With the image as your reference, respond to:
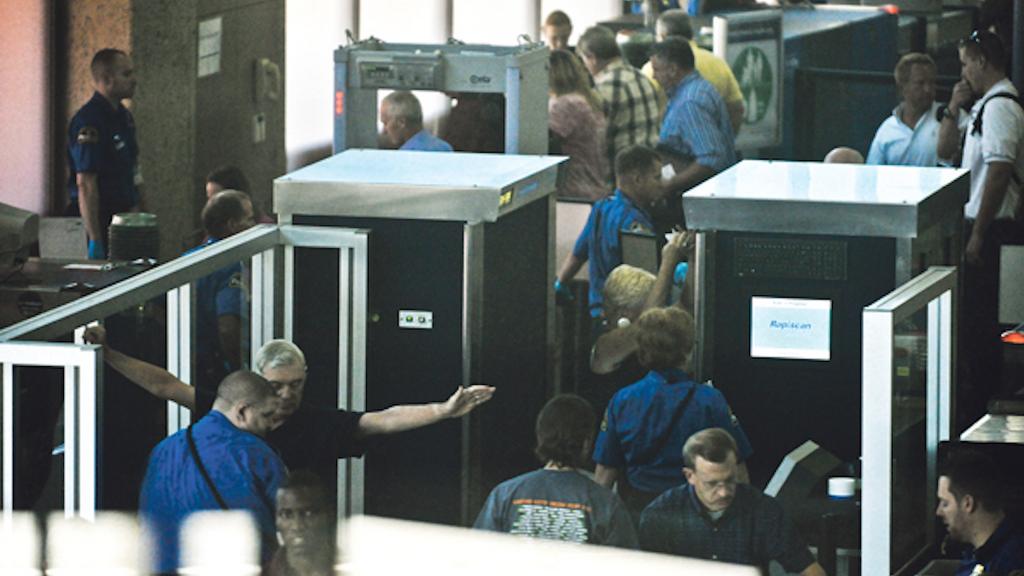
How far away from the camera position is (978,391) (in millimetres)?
9172

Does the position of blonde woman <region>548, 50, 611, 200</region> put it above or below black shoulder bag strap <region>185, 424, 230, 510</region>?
above

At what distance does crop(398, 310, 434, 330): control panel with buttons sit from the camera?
276 inches

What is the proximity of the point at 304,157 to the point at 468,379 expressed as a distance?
315 inches

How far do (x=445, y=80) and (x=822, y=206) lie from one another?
266 centimetres

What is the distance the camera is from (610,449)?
662cm

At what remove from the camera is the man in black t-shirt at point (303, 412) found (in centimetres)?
653

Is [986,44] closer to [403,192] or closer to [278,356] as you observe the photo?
[403,192]

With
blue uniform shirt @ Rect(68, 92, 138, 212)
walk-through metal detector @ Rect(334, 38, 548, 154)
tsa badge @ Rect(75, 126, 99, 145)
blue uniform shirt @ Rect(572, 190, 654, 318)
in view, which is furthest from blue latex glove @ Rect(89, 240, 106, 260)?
blue uniform shirt @ Rect(572, 190, 654, 318)

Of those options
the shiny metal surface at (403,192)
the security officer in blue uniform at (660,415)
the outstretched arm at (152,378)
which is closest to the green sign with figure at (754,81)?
the shiny metal surface at (403,192)

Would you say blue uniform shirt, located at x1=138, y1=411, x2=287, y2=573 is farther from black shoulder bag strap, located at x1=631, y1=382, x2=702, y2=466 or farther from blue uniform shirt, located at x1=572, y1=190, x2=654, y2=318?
blue uniform shirt, located at x1=572, y1=190, x2=654, y2=318

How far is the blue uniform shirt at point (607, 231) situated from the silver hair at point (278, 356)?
2548 mm

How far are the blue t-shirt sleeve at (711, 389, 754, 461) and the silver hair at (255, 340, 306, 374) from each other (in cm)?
124

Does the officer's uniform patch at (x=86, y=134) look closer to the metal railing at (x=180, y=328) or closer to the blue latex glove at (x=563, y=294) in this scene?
the blue latex glove at (x=563, y=294)

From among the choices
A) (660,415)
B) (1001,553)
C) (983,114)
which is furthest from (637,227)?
(1001,553)
